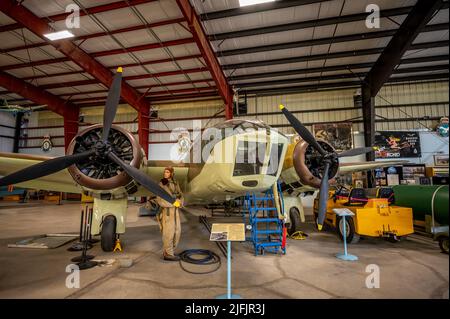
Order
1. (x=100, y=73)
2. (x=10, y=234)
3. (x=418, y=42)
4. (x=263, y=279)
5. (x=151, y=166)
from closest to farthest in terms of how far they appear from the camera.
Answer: (x=263, y=279) → (x=151, y=166) → (x=10, y=234) → (x=418, y=42) → (x=100, y=73)

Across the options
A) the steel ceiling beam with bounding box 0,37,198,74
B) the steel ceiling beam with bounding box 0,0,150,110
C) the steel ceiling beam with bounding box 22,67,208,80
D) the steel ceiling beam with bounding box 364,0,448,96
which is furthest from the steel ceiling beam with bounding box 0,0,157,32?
the steel ceiling beam with bounding box 364,0,448,96

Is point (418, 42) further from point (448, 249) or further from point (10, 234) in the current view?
point (10, 234)

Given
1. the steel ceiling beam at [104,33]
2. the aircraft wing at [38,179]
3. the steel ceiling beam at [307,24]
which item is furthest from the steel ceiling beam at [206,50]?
the aircraft wing at [38,179]

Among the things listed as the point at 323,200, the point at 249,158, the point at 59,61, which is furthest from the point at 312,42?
the point at 59,61

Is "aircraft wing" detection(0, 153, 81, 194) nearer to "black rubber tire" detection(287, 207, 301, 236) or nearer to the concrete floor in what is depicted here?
the concrete floor

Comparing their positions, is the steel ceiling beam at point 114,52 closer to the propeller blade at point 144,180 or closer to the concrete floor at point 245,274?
the propeller blade at point 144,180

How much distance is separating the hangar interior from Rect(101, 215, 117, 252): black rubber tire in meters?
0.11

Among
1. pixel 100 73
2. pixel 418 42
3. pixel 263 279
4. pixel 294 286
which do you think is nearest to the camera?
pixel 294 286

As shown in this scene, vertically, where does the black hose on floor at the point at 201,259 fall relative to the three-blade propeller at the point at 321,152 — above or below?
below

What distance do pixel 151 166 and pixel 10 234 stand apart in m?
5.66

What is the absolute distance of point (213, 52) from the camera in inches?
480

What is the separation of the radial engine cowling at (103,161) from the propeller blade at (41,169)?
1.17ft

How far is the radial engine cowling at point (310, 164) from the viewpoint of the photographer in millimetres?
5559
